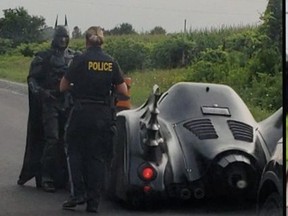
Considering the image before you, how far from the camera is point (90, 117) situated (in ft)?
13.7

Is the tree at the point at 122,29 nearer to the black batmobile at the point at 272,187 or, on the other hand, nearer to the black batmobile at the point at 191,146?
the black batmobile at the point at 191,146

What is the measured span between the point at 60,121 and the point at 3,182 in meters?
0.36

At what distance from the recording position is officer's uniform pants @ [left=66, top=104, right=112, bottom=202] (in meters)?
4.18

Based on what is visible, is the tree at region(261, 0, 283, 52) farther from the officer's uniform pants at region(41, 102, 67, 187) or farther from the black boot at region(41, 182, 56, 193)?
the black boot at region(41, 182, 56, 193)

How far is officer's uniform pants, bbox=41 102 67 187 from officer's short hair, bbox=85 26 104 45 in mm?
318

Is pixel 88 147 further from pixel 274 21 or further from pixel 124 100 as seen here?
pixel 274 21

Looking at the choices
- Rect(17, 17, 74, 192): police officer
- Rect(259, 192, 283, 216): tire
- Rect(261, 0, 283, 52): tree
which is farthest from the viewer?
Rect(17, 17, 74, 192): police officer

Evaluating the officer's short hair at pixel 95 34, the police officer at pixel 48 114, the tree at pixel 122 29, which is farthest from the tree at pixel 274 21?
the police officer at pixel 48 114

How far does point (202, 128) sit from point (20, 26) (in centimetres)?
88

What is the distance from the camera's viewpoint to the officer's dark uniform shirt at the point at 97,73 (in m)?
4.16

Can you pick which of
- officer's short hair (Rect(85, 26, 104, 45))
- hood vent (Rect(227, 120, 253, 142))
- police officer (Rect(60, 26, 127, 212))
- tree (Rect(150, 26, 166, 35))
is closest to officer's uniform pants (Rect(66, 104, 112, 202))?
police officer (Rect(60, 26, 127, 212))

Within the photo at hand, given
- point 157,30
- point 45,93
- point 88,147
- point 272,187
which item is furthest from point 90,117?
point 272,187

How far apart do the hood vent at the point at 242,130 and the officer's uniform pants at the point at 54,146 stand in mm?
705

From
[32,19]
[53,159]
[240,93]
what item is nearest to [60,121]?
[53,159]
